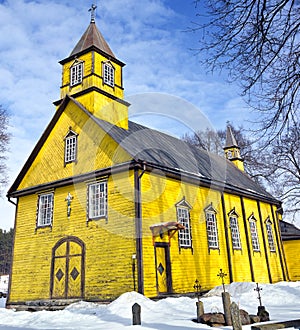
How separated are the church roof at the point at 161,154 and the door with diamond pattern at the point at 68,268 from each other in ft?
15.2

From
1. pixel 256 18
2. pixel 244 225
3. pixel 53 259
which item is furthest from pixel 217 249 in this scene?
pixel 256 18

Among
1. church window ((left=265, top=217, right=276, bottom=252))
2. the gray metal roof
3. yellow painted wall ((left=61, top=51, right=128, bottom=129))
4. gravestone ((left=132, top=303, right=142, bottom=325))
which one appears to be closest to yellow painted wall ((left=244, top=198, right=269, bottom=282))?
the gray metal roof

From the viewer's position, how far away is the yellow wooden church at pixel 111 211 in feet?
45.0

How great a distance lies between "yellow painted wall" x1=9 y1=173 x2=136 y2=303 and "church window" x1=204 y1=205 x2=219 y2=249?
5.15 m

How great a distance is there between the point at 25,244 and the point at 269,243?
48.0ft

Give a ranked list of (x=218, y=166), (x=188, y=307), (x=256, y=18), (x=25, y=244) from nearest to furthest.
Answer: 1. (x=256, y=18)
2. (x=188, y=307)
3. (x=25, y=244)
4. (x=218, y=166)

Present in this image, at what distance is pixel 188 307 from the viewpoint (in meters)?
11.7

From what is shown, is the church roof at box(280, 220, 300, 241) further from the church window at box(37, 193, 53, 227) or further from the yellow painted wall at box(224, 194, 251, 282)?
the church window at box(37, 193, 53, 227)

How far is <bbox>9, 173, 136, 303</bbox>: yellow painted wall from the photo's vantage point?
43.9ft

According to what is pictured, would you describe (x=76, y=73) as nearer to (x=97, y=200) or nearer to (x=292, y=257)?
(x=97, y=200)

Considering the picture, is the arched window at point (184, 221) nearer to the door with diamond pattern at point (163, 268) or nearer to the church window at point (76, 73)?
the door with diamond pattern at point (163, 268)

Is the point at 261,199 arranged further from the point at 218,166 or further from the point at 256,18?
the point at 256,18

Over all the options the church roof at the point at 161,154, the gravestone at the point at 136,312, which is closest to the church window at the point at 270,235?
the church roof at the point at 161,154

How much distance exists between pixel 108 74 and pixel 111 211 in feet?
28.5
